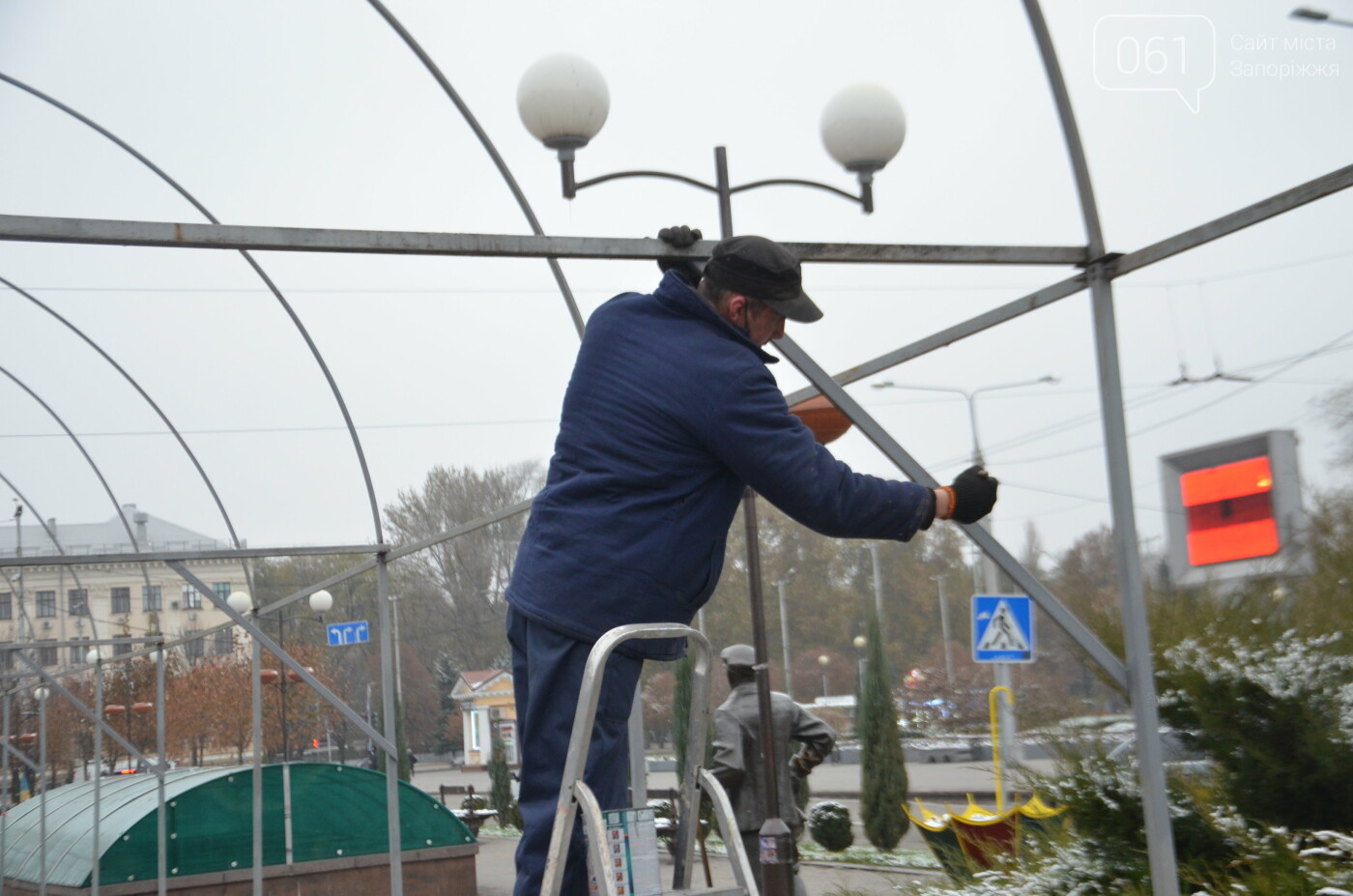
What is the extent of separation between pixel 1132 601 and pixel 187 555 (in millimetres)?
5635

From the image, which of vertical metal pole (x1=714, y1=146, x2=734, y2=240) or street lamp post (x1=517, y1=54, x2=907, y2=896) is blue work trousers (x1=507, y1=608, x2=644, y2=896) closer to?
street lamp post (x1=517, y1=54, x2=907, y2=896)

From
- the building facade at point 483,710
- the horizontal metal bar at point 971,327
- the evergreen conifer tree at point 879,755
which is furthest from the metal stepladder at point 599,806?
the building facade at point 483,710

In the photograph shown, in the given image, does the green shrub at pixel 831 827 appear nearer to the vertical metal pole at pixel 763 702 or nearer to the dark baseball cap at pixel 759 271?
the vertical metal pole at pixel 763 702

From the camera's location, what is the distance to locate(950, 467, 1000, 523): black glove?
2.65m

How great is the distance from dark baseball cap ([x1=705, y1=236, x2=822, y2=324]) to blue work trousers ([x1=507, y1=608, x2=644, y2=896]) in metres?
0.75

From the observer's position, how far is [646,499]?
240cm

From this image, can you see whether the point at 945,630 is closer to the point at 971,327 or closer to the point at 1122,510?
the point at 971,327

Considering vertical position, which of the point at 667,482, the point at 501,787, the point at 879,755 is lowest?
the point at 501,787

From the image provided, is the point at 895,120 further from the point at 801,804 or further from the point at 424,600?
the point at 424,600

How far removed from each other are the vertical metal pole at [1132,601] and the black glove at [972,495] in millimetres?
1131

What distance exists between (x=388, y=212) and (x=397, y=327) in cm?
118

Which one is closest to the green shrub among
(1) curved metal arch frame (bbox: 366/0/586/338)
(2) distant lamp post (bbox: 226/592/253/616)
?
(2) distant lamp post (bbox: 226/592/253/616)

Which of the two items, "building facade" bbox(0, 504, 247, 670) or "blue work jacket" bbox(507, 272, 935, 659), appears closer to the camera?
"blue work jacket" bbox(507, 272, 935, 659)

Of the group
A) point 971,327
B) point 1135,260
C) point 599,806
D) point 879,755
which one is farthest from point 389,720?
point 879,755
